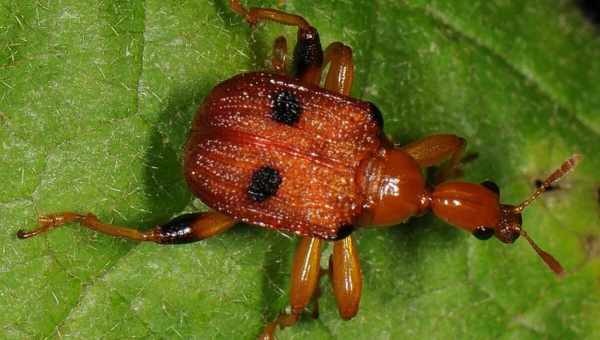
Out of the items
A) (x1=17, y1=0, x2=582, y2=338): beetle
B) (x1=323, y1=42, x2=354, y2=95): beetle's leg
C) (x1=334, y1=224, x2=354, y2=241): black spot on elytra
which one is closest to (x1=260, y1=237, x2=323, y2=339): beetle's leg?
(x1=17, y1=0, x2=582, y2=338): beetle

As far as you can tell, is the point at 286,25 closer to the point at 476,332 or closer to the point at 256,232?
the point at 256,232

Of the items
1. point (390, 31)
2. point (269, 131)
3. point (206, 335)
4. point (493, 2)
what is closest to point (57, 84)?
point (269, 131)

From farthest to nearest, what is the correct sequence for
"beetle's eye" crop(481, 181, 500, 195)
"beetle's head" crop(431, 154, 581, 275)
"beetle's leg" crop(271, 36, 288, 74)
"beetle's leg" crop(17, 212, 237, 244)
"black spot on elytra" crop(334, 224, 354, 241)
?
1. "beetle's eye" crop(481, 181, 500, 195)
2. "beetle's head" crop(431, 154, 581, 275)
3. "beetle's leg" crop(271, 36, 288, 74)
4. "black spot on elytra" crop(334, 224, 354, 241)
5. "beetle's leg" crop(17, 212, 237, 244)

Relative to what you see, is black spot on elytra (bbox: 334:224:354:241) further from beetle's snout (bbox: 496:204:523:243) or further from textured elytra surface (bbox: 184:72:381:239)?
beetle's snout (bbox: 496:204:523:243)

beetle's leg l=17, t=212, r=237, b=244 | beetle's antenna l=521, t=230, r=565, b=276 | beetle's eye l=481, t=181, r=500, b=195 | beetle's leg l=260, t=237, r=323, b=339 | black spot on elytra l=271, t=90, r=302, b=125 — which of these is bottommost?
beetle's leg l=260, t=237, r=323, b=339

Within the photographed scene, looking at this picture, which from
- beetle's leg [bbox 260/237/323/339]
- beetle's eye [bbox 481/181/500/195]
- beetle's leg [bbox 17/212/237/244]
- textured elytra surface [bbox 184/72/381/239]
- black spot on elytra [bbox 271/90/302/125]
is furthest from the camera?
beetle's eye [bbox 481/181/500/195]

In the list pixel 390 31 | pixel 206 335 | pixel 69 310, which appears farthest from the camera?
pixel 390 31

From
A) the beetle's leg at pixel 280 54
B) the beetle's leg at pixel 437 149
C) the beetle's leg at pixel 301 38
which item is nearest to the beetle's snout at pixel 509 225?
the beetle's leg at pixel 437 149
